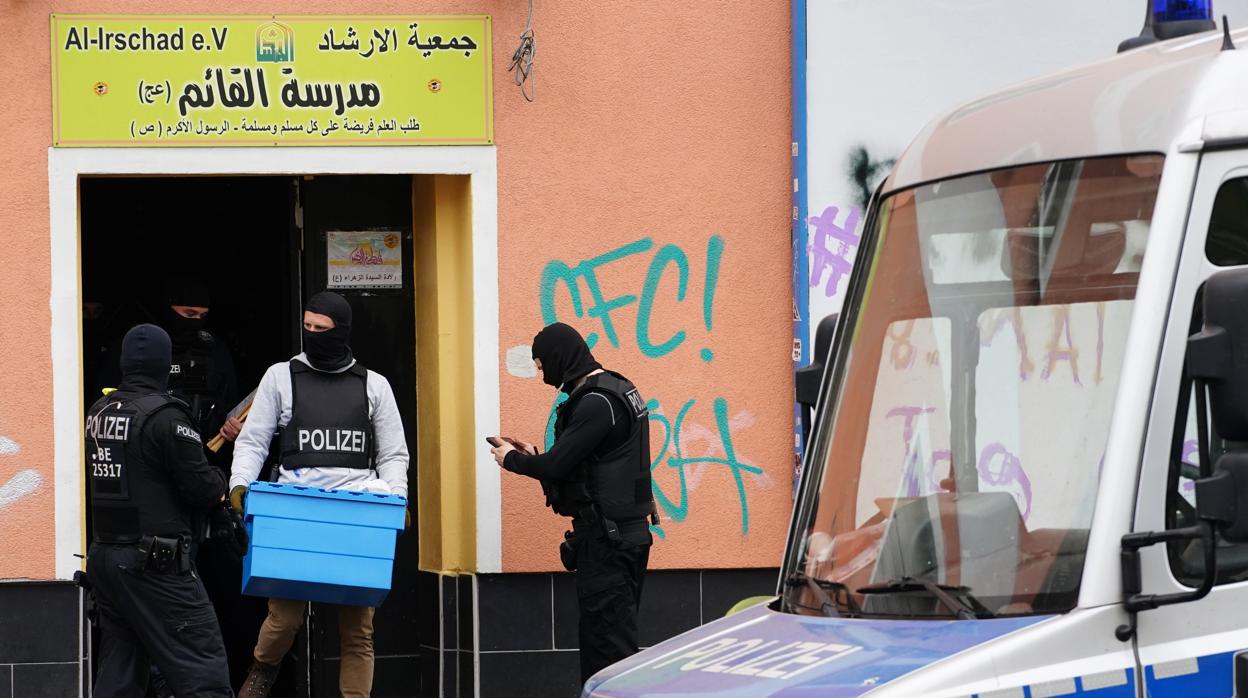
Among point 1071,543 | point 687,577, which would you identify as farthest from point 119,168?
point 1071,543

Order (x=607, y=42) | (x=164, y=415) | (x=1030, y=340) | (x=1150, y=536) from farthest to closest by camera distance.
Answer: (x=607, y=42)
(x=164, y=415)
(x=1030, y=340)
(x=1150, y=536)

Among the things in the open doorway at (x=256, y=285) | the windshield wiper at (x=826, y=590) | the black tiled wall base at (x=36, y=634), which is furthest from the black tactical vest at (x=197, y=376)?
the windshield wiper at (x=826, y=590)

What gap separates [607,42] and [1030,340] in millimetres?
4877

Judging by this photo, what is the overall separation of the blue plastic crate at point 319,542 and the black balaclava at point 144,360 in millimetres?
609

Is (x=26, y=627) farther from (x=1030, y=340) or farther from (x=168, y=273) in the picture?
(x=1030, y=340)

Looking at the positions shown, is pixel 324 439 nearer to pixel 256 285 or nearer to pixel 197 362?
pixel 197 362

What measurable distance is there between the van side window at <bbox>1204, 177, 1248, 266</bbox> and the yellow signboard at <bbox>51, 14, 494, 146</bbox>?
5087 millimetres

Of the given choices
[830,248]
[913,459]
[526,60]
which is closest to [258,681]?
[526,60]

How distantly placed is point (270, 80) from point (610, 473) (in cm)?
254

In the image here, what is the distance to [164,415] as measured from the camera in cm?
723

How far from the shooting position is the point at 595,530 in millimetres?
7648

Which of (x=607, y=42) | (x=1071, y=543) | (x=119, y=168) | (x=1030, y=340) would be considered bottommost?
(x=1071, y=543)

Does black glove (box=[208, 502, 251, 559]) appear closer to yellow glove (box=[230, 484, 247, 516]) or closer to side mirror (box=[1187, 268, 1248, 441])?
yellow glove (box=[230, 484, 247, 516])

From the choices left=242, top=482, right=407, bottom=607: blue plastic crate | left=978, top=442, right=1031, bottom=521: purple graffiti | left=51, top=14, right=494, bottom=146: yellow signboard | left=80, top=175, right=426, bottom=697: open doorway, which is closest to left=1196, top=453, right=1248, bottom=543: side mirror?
left=978, top=442, right=1031, bottom=521: purple graffiti
